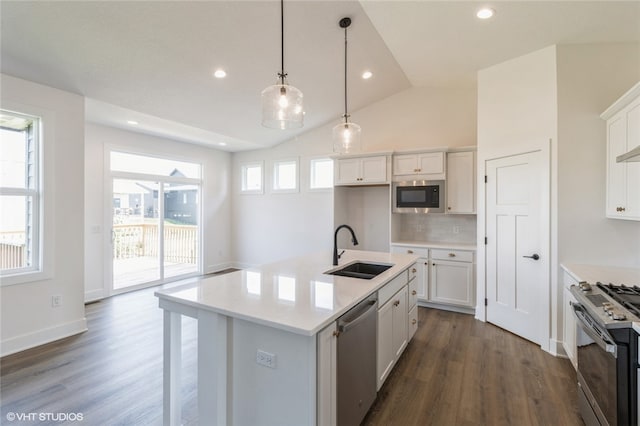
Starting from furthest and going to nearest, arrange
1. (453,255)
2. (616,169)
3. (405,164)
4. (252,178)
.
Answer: (252,178) < (405,164) < (453,255) < (616,169)

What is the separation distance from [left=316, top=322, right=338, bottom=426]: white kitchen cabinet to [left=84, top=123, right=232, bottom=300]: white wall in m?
4.62

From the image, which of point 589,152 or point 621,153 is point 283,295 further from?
point 589,152

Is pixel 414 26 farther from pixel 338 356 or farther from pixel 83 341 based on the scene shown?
pixel 83 341

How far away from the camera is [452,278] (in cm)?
408

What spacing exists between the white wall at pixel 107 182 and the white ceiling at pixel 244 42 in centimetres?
54

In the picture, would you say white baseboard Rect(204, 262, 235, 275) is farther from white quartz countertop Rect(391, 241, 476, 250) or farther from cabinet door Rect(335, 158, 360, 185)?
white quartz countertop Rect(391, 241, 476, 250)

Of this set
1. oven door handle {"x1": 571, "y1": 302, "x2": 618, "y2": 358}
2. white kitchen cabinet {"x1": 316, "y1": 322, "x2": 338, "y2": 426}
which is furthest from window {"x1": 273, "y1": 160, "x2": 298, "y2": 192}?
oven door handle {"x1": 571, "y1": 302, "x2": 618, "y2": 358}

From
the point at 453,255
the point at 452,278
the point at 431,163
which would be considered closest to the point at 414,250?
the point at 453,255

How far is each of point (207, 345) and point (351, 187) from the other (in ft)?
13.5

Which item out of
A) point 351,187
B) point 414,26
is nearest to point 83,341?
point 351,187

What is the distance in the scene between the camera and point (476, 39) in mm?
3064

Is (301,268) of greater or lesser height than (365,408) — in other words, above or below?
above

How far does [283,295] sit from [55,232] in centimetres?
305

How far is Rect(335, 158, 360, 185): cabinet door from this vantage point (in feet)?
15.7
